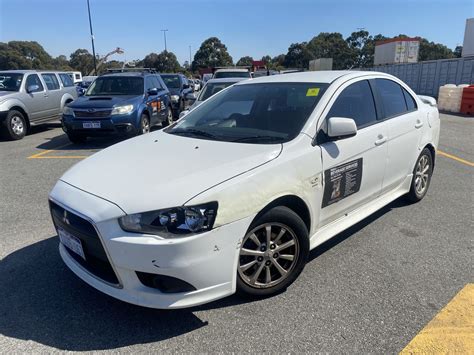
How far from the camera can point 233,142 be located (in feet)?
10.3

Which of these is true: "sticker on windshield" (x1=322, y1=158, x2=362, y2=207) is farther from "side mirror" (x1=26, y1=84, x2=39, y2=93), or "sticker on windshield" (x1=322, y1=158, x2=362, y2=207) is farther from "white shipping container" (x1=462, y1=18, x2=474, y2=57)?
"white shipping container" (x1=462, y1=18, x2=474, y2=57)

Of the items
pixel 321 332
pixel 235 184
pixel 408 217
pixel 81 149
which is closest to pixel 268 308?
pixel 321 332

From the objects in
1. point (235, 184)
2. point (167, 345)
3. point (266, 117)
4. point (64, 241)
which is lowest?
point (167, 345)

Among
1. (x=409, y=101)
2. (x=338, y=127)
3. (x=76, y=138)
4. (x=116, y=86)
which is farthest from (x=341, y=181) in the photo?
(x=116, y=86)

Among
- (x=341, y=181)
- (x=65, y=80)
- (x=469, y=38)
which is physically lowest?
(x=341, y=181)

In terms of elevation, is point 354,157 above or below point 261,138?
below

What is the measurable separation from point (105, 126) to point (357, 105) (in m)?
6.47

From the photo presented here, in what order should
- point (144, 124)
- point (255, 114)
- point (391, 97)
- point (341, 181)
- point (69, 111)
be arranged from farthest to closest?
point (144, 124)
point (69, 111)
point (391, 97)
point (255, 114)
point (341, 181)

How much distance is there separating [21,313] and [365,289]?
261cm

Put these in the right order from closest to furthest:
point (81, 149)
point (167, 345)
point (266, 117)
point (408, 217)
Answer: point (167, 345), point (266, 117), point (408, 217), point (81, 149)

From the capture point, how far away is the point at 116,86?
988 centimetres

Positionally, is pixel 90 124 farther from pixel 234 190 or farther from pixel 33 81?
pixel 234 190

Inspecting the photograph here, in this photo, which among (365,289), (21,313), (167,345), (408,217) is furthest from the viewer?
(408,217)

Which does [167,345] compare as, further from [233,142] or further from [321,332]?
[233,142]
